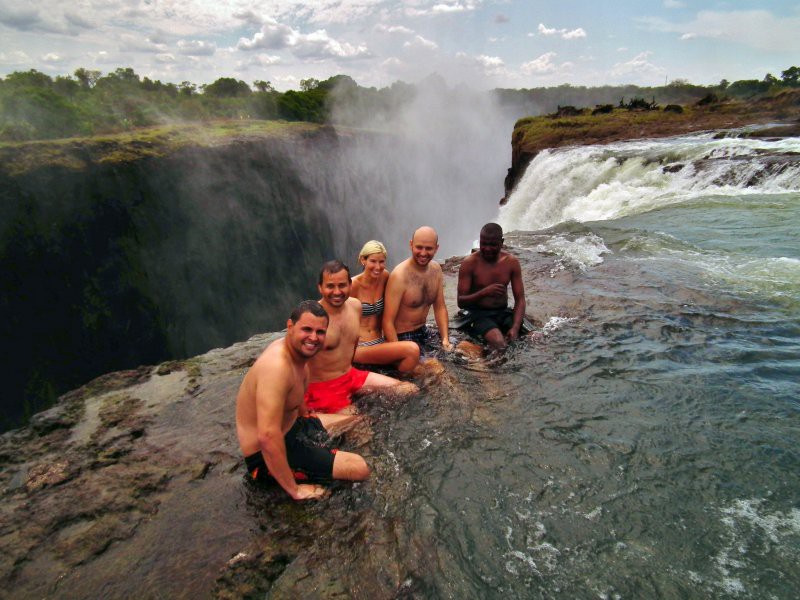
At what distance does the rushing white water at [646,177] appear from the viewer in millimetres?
10773

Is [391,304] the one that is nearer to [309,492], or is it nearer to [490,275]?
[490,275]

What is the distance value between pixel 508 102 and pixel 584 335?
74810 mm

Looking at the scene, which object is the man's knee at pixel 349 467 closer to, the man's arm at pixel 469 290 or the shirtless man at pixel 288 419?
the shirtless man at pixel 288 419

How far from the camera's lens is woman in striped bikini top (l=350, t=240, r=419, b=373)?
4301mm

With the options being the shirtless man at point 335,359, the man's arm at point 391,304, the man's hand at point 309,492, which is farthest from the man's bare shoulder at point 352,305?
the man's hand at point 309,492

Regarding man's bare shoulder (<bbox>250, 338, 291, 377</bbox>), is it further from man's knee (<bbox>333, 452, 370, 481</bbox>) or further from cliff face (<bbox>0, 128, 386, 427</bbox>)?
cliff face (<bbox>0, 128, 386, 427</bbox>)

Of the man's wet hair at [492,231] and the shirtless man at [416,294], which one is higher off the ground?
the man's wet hair at [492,231]

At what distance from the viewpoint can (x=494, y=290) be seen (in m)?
5.02

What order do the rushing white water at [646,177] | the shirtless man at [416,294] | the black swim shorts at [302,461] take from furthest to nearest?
the rushing white water at [646,177] → the shirtless man at [416,294] → the black swim shorts at [302,461]

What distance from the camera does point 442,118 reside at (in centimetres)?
5181

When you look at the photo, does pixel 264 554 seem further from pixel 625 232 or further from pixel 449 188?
pixel 449 188

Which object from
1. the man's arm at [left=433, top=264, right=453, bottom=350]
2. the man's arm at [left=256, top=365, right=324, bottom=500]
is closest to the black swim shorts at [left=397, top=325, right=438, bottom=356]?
the man's arm at [left=433, top=264, right=453, bottom=350]

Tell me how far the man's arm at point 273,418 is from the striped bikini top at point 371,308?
1.89 meters

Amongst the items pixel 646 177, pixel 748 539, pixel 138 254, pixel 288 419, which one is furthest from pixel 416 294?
pixel 138 254
